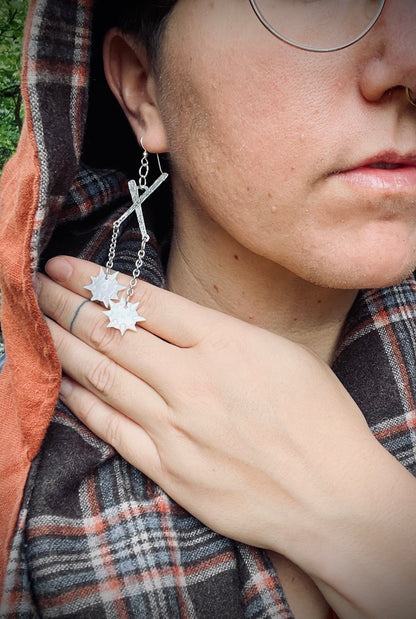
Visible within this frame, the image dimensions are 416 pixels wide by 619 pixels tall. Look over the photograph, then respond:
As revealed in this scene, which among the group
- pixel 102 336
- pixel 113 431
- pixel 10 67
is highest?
pixel 10 67

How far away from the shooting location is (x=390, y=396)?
1248mm

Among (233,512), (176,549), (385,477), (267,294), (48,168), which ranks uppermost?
(48,168)

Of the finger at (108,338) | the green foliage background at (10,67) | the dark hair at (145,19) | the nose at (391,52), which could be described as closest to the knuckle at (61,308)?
the finger at (108,338)

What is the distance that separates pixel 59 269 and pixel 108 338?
0.18 meters

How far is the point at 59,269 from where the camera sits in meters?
1.17

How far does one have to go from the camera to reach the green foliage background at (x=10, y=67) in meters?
2.53

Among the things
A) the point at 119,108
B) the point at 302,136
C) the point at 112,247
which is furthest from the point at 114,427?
the point at 119,108

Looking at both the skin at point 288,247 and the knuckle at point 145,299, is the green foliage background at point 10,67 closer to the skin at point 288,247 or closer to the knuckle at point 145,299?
the skin at point 288,247

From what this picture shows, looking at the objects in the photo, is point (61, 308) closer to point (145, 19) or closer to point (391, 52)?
point (145, 19)

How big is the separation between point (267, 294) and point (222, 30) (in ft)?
1.73

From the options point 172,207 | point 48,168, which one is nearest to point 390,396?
point 172,207

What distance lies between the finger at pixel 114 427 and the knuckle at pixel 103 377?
0.04 metres

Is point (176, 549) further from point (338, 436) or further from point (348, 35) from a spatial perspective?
point (348, 35)

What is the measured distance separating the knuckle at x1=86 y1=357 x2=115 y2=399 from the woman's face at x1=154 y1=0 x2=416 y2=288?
0.34 meters
